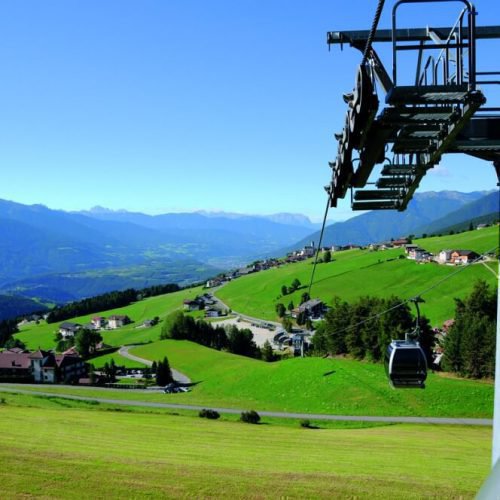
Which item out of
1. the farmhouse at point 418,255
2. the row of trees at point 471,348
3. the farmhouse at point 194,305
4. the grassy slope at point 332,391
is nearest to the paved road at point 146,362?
the grassy slope at point 332,391

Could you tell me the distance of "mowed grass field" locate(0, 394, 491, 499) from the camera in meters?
19.8

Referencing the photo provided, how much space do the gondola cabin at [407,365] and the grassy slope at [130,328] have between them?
107408 millimetres

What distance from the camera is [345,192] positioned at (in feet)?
26.3

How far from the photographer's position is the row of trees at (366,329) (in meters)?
61.8

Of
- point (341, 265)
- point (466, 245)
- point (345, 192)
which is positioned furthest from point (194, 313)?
point (345, 192)

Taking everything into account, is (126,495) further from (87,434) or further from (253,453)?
(87,434)

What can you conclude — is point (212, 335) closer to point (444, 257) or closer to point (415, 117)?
point (444, 257)

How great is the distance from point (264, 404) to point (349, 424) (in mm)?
12774

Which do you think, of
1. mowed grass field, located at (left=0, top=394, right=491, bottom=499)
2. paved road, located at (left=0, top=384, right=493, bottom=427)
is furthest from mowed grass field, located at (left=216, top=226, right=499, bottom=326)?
mowed grass field, located at (left=0, top=394, right=491, bottom=499)

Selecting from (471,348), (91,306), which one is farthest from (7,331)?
(471,348)

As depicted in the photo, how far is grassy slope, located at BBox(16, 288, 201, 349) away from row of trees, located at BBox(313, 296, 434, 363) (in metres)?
54.0

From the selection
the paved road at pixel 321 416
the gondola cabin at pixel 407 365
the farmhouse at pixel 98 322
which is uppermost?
the gondola cabin at pixel 407 365

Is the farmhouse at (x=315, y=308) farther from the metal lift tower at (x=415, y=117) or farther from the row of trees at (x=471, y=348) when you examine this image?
the metal lift tower at (x=415, y=117)

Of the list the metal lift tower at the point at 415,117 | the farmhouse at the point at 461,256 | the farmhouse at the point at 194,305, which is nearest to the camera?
the metal lift tower at the point at 415,117
